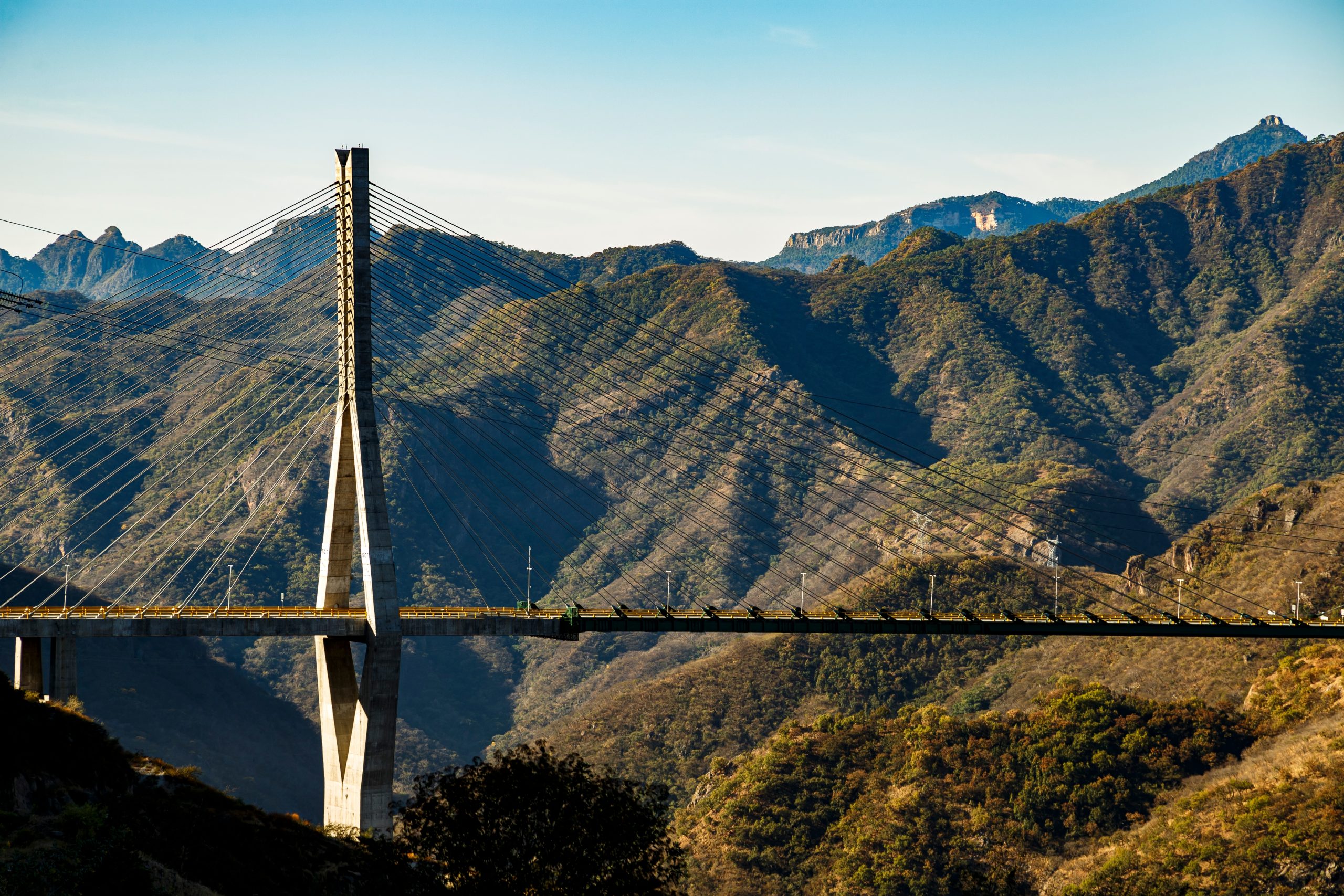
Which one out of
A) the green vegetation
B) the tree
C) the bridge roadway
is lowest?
the green vegetation

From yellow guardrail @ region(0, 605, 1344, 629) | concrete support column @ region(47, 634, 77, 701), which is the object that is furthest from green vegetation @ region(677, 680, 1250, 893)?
concrete support column @ region(47, 634, 77, 701)

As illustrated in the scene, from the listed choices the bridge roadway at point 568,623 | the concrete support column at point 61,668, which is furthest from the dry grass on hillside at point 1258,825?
the concrete support column at point 61,668

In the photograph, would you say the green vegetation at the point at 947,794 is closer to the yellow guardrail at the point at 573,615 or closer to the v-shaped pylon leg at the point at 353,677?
the yellow guardrail at the point at 573,615

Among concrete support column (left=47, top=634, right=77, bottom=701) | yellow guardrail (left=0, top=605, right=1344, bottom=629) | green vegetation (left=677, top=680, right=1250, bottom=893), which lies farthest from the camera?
green vegetation (left=677, top=680, right=1250, bottom=893)

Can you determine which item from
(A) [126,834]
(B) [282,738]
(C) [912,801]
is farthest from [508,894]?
(B) [282,738]

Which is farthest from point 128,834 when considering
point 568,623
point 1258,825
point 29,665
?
point 1258,825

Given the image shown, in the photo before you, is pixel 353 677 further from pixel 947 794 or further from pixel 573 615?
pixel 947 794

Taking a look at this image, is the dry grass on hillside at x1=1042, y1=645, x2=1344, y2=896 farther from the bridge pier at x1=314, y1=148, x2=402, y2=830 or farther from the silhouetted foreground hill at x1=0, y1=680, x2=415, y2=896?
the silhouetted foreground hill at x1=0, y1=680, x2=415, y2=896
